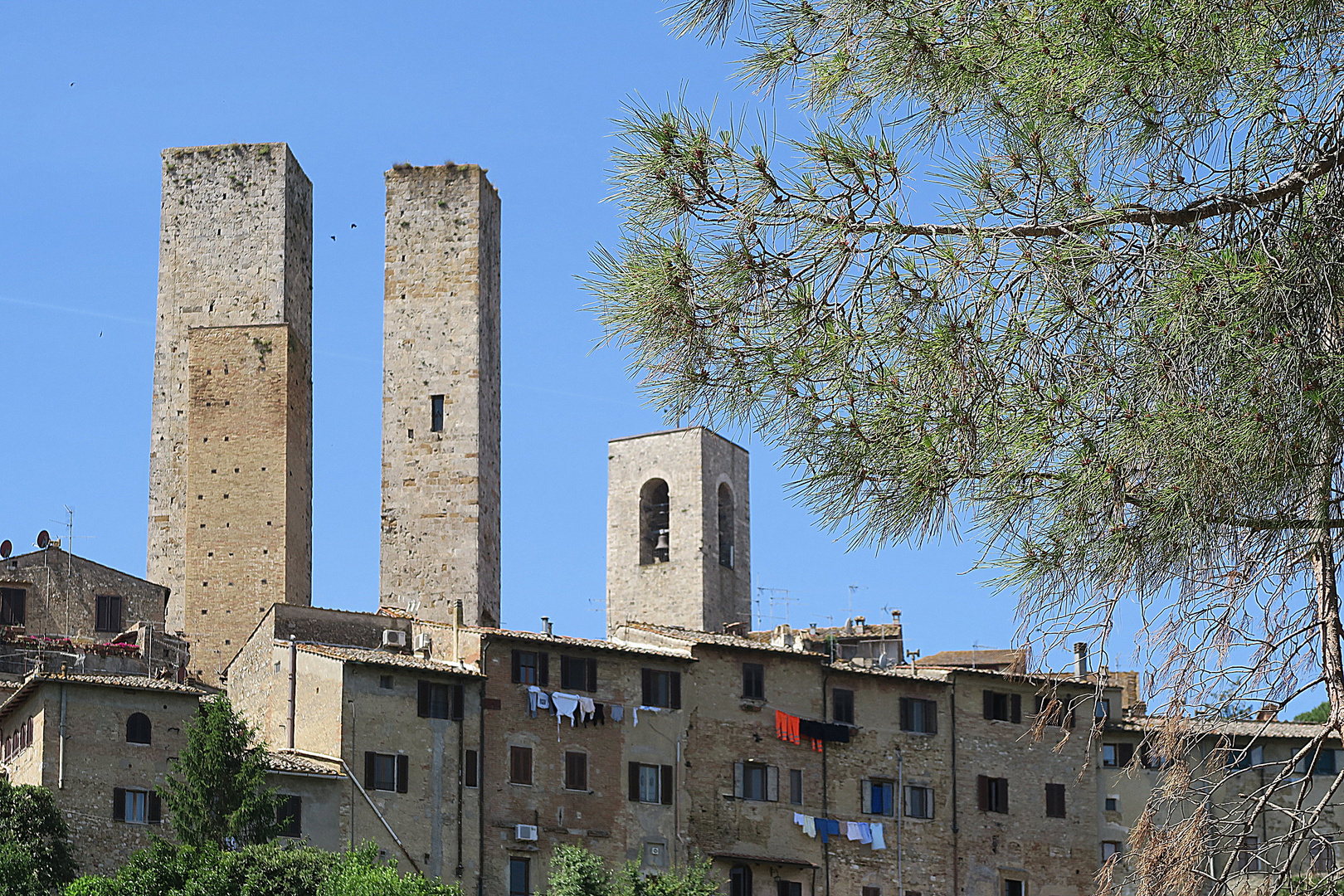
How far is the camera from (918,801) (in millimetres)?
36000

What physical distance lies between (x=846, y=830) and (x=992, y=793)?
3.13m

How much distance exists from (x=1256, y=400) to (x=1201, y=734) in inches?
50.7

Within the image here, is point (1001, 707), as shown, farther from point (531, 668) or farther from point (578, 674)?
point (531, 668)

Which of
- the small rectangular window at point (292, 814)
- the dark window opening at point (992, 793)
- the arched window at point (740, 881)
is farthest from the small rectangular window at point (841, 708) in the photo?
the small rectangular window at point (292, 814)

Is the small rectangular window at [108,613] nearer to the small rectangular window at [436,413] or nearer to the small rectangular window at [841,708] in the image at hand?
the small rectangular window at [436,413]

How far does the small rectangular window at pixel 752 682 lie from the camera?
35.2 metres

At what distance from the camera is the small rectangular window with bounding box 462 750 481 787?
104 feet

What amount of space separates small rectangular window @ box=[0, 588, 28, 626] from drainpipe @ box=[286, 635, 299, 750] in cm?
686

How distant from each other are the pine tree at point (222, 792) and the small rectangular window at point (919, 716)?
42.1 ft

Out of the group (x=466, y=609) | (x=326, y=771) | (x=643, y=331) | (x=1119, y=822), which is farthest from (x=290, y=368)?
(x=643, y=331)

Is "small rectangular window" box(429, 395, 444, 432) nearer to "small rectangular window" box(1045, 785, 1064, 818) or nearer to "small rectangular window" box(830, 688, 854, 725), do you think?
"small rectangular window" box(830, 688, 854, 725)

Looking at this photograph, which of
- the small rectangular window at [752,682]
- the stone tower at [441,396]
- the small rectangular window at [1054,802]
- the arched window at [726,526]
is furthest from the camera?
the arched window at [726,526]

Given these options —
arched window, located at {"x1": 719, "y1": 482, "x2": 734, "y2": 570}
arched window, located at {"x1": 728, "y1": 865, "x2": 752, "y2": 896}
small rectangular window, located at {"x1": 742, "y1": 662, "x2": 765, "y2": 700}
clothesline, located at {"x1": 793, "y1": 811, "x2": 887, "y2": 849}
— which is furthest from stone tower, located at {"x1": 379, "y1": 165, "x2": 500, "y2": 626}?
arched window, located at {"x1": 719, "y1": 482, "x2": 734, "y2": 570}

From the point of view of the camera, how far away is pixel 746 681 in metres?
35.2
